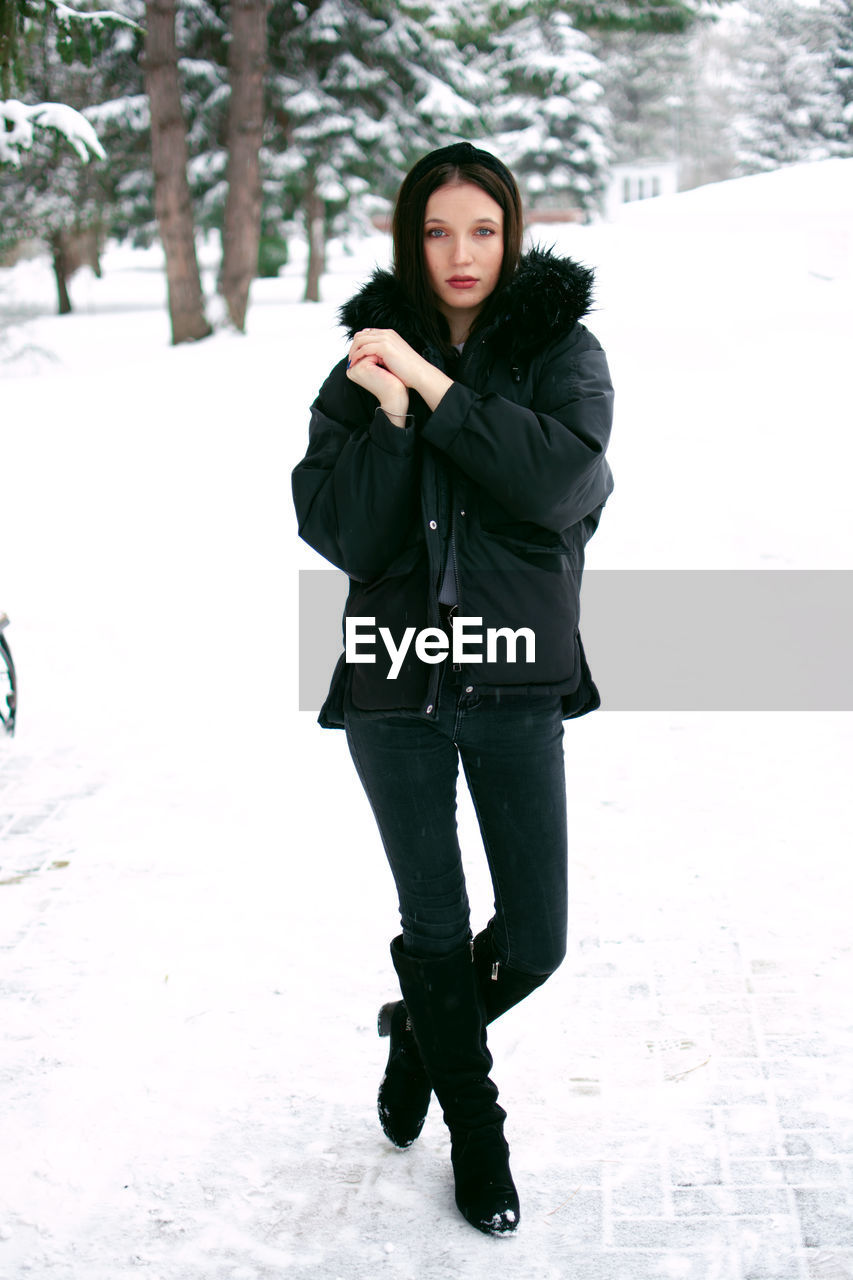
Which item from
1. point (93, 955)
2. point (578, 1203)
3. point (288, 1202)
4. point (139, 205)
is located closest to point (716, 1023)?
point (578, 1203)

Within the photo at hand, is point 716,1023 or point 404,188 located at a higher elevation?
point 404,188

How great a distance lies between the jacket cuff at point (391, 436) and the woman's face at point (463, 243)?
1.05ft

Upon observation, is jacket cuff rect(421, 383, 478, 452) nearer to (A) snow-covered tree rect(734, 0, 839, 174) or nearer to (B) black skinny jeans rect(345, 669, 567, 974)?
(B) black skinny jeans rect(345, 669, 567, 974)

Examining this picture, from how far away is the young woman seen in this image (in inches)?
93.2

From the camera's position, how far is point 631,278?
16.9m

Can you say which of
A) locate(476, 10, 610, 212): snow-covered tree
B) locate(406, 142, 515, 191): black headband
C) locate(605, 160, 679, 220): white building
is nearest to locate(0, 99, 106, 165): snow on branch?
locate(406, 142, 515, 191): black headband

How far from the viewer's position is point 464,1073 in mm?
2711

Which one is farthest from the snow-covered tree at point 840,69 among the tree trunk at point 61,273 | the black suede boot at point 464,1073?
the black suede boot at point 464,1073

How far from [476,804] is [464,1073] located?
0.56 m

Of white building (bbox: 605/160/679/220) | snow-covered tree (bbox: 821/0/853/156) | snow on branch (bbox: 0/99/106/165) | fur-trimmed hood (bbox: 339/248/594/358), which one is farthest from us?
white building (bbox: 605/160/679/220)

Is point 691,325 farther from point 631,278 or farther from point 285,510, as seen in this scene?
point 285,510

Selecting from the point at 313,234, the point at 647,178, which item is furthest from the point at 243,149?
the point at 647,178

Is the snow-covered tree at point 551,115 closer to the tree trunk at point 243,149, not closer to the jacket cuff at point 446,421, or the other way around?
the tree trunk at point 243,149

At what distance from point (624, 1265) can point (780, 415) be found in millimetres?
9280
